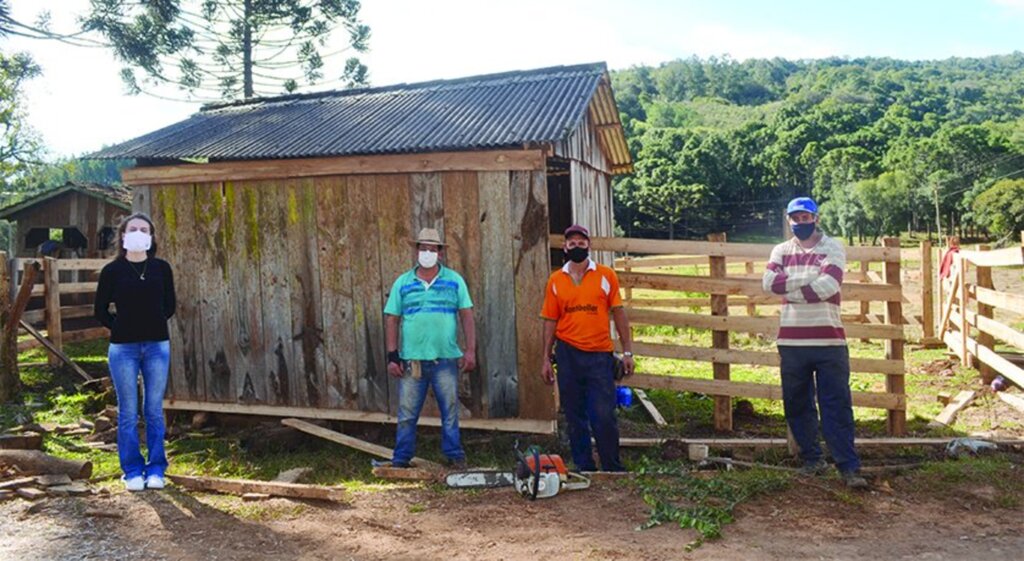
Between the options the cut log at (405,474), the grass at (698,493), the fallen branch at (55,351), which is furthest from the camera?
the fallen branch at (55,351)

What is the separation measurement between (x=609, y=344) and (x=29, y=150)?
3997 centimetres

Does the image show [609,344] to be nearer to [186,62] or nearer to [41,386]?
[41,386]

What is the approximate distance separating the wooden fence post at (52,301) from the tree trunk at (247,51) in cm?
1295

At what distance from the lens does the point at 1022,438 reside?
257 inches

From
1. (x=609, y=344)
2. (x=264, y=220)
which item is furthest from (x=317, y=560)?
(x=264, y=220)

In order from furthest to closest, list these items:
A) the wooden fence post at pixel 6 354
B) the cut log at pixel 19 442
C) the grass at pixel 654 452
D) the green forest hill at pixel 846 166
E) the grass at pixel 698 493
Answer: the green forest hill at pixel 846 166 → the wooden fence post at pixel 6 354 → the cut log at pixel 19 442 → the grass at pixel 654 452 → the grass at pixel 698 493

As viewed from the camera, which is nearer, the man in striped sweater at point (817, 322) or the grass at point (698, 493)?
the grass at point (698, 493)

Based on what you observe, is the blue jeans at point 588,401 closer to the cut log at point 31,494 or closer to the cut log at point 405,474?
the cut log at point 405,474

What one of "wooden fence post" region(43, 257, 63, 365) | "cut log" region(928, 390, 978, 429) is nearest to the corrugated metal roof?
"wooden fence post" region(43, 257, 63, 365)

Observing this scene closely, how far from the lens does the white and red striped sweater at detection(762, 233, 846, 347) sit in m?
5.08

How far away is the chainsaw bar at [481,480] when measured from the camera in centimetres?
540

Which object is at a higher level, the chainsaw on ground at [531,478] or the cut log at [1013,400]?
the chainsaw on ground at [531,478]

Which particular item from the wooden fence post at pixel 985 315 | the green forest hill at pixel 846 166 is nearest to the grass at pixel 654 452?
the wooden fence post at pixel 985 315

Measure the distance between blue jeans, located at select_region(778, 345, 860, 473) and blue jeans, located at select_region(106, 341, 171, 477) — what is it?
178 inches
